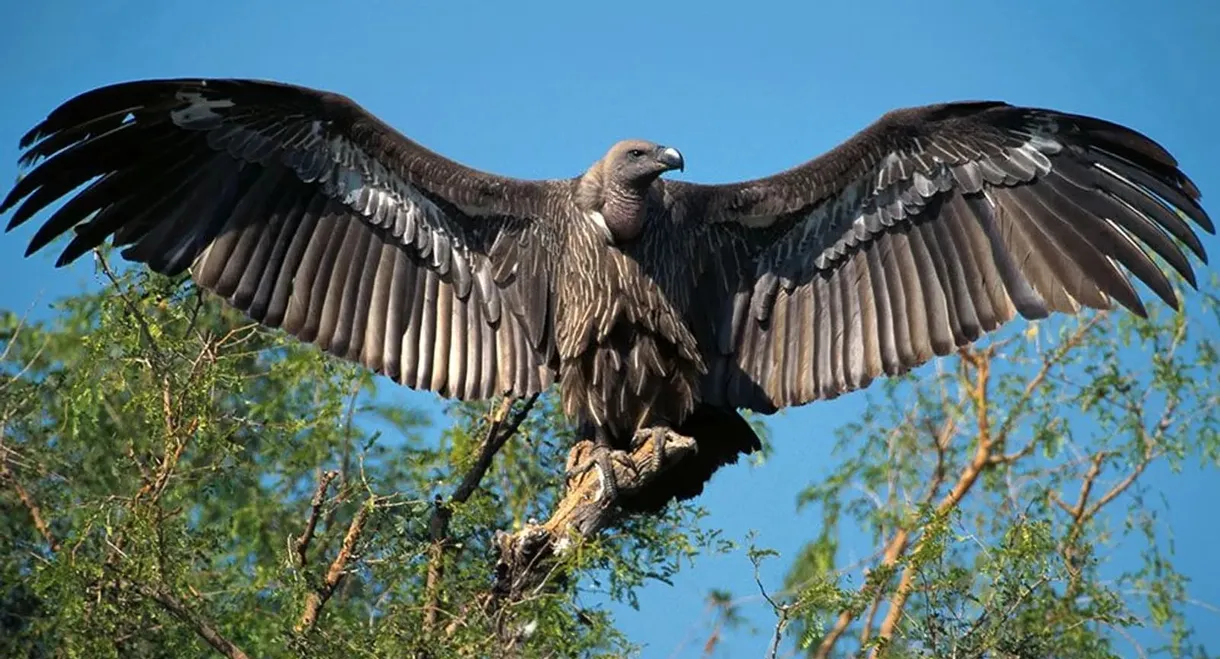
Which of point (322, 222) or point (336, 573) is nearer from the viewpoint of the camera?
point (336, 573)

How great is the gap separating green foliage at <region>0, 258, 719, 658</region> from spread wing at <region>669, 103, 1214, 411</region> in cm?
117

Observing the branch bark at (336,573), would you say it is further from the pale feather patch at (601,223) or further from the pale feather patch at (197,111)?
the pale feather patch at (197,111)

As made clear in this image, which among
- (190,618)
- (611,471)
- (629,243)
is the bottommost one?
(190,618)

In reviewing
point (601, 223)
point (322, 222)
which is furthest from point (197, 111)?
point (601, 223)

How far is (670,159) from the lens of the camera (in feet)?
31.9

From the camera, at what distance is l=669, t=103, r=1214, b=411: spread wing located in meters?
9.53

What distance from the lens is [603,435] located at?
9555mm

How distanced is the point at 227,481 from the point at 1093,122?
482 cm

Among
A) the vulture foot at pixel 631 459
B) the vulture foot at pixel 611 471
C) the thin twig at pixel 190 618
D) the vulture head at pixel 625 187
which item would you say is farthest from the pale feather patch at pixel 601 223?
the thin twig at pixel 190 618

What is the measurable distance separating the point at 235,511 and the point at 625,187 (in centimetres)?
363

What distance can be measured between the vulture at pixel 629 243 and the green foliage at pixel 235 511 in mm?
446

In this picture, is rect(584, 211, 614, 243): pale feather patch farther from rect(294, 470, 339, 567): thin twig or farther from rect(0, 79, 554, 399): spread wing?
rect(294, 470, 339, 567): thin twig

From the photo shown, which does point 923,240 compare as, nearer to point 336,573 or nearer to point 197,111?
point 336,573

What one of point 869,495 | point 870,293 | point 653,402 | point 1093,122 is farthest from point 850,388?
point 869,495
